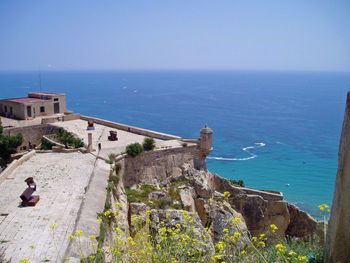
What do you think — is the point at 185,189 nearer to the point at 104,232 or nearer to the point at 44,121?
the point at 104,232

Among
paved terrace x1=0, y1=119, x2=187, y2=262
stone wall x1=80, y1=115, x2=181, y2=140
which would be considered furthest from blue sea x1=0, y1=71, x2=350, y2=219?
paved terrace x1=0, y1=119, x2=187, y2=262

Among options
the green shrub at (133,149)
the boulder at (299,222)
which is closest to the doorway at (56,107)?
the green shrub at (133,149)

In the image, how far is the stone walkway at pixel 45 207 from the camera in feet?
32.0

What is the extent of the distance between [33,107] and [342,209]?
100 ft

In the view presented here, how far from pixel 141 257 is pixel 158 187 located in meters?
13.4

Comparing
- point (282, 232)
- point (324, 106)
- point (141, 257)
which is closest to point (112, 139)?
point (282, 232)

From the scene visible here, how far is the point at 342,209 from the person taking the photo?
16.6ft

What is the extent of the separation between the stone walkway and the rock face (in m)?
5.09

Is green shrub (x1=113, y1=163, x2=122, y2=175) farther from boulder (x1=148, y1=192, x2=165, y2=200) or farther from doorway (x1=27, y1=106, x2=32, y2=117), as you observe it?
doorway (x1=27, y1=106, x2=32, y2=117)

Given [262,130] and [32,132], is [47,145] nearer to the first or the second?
[32,132]

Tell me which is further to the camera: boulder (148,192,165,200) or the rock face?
boulder (148,192,165,200)

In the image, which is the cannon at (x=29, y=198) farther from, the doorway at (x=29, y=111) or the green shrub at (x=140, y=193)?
the doorway at (x=29, y=111)

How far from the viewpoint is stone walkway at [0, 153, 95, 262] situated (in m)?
9.76

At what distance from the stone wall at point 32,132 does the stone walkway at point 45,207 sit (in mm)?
6755
